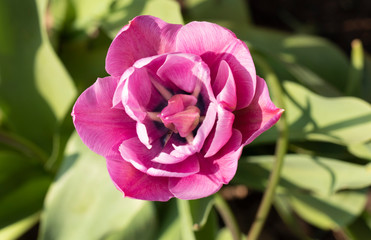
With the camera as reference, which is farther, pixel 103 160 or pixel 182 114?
pixel 103 160

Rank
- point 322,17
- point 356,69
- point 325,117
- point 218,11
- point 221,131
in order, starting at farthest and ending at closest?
point 322,17 < point 218,11 < point 356,69 < point 325,117 < point 221,131

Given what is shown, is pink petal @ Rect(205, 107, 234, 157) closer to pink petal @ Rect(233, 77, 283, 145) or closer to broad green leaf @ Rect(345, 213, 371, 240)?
pink petal @ Rect(233, 77, 283, 145)

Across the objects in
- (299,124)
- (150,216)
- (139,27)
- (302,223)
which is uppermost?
(139,27)

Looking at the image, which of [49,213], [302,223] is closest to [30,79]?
[49,213]

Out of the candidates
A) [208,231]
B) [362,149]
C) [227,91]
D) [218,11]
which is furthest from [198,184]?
[218,11]

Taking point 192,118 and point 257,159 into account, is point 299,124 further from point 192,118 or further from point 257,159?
point 192,118

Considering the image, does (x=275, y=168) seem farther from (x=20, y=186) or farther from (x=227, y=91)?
(x=20, y=186)

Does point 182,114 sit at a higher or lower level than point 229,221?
higher
